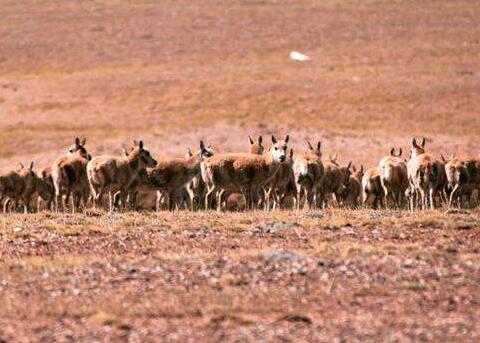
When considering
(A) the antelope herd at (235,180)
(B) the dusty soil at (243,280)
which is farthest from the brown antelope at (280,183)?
(B) the dusty soil at (243,280)

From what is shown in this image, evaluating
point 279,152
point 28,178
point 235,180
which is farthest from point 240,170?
point 28,178

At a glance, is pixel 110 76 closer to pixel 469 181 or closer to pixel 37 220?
pixel 469 181

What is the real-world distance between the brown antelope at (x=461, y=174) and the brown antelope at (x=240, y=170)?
5421 millimetres

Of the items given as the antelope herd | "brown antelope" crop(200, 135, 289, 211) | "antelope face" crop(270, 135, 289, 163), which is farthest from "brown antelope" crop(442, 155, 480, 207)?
"brown antelope" crop(200, 135, 289, 211)

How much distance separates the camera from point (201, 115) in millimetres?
71688

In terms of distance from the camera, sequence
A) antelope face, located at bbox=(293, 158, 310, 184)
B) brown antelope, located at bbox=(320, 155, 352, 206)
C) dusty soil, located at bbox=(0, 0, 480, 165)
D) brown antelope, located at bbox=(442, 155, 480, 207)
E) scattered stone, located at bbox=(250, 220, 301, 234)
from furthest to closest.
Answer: dusty soil, located at bbox=(0, 0, 480, 165) < brown antelope, located at bbox=(320, 155, 352, 206) < brown antelope, located at bbox=(442, 155, 480, 207) < antelope face, located at bbox=(293, 158, 310, 184) < scattered stone, located at bbox=(250, 220, 301, 234)

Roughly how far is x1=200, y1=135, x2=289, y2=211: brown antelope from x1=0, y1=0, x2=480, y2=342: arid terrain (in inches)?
134

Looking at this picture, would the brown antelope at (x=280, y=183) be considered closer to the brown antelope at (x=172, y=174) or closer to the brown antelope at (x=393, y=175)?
the brown antelope at (x=172, y=174)

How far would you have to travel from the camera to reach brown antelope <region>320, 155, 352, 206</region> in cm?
3331

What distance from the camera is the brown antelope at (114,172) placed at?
1131 inches

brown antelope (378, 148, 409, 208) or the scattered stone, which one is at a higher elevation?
brown antelope (378, 148, 409, 208)

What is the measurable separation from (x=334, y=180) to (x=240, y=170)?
5.87 metres

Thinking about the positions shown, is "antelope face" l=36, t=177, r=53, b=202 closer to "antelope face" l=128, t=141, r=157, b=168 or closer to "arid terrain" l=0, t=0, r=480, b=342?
"antelope face" l=128, t=141, r=157, b=168

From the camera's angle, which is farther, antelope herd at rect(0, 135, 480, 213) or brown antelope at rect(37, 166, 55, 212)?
brown antelope at rect(37, 166, 55, 212)
